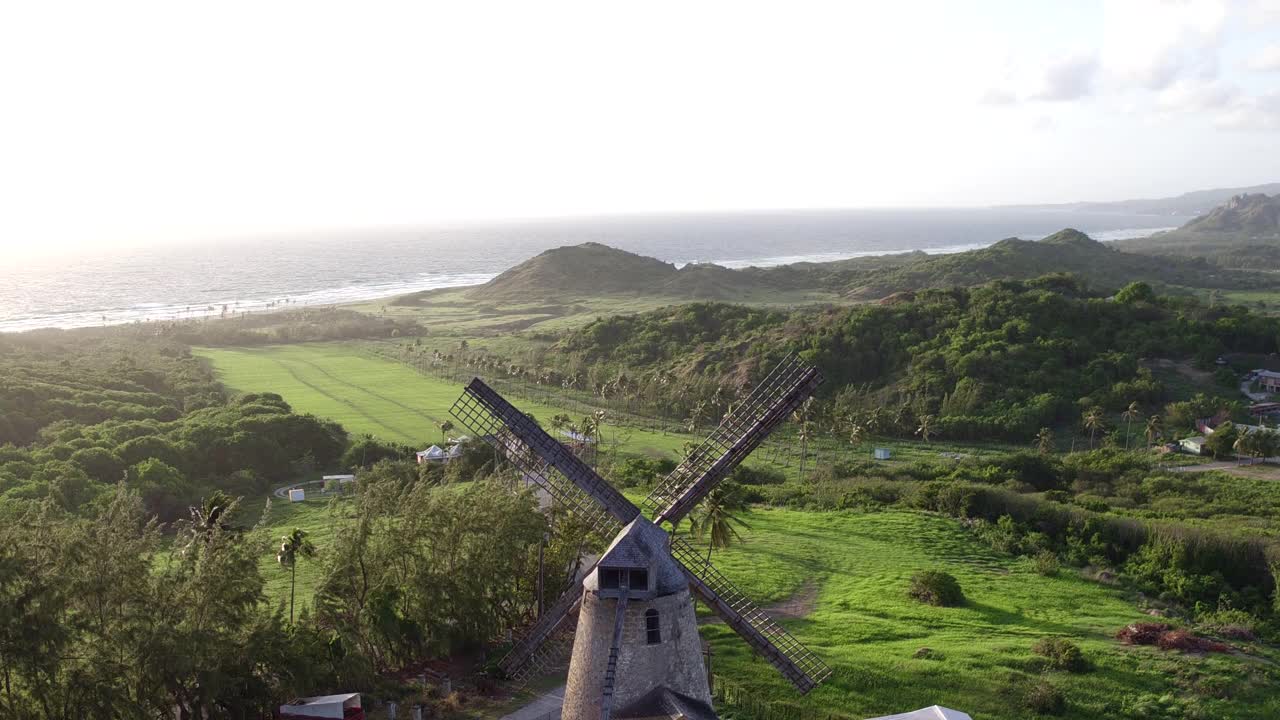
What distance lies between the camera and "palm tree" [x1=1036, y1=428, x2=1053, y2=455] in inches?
2864

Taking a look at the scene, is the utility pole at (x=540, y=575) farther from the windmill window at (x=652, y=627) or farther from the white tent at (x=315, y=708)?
the windmill window at (x=652, y=627)

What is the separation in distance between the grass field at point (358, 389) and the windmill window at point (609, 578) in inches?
2004

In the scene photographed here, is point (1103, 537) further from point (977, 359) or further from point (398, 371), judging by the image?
point (398, 371)

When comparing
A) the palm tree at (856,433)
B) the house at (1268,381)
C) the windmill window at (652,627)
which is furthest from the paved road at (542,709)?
the house at (1268,381)

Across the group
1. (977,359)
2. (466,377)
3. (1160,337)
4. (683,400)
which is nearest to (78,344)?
(466,377)

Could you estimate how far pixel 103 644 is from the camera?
2216 cm

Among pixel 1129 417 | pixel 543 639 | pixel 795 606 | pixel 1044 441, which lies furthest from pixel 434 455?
pixel 1129 417

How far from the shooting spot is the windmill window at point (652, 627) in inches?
788

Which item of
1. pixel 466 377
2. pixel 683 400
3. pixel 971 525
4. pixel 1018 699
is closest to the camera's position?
pixel 1018 699

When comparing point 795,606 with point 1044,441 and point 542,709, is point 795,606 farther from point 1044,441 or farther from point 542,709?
point 1044,441

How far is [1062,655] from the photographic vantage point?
31812 mm

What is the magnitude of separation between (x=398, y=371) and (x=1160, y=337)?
86095 millimetres

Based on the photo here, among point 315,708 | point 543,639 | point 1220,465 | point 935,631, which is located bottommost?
point 1220,465

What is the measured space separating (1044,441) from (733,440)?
57.9m
